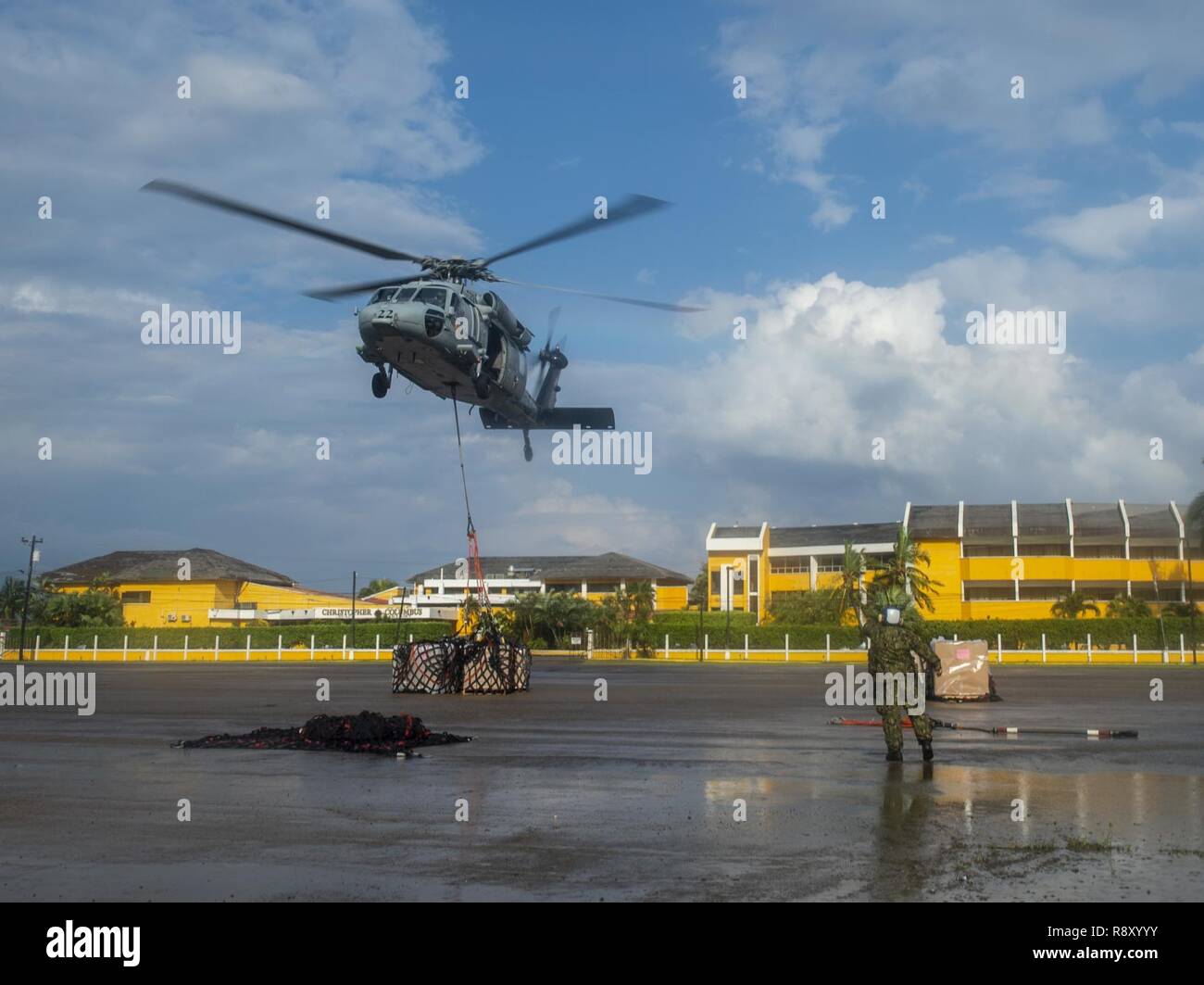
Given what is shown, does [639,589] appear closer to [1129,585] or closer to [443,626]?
[443,626]

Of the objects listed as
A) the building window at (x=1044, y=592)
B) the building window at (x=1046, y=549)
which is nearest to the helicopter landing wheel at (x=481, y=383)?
the building window at (x=1044, y=592)

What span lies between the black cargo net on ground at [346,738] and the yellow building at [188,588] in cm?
7475

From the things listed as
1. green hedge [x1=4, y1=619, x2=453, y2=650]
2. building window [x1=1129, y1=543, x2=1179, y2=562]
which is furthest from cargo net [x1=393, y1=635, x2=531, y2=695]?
building window [x1=1129, y1=543, x2=1179, y2=562]

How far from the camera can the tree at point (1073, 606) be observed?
2992 inches

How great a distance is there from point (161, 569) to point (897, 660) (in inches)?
3475

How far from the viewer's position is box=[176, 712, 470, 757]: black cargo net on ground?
1453cm

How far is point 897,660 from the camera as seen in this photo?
504 inches

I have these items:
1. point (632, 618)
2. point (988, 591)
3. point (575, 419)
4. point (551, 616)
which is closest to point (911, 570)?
point (988, 591)

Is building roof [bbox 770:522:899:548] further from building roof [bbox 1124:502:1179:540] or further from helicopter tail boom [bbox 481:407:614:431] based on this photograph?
helicopter tail boom [bbox 481:407:614:431]

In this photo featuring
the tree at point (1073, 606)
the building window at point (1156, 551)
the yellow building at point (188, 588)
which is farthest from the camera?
the yellow building at point (188, 588)

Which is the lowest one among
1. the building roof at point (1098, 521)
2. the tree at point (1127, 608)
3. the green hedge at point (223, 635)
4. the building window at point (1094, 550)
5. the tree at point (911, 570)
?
the green hedge at point (223, 635)

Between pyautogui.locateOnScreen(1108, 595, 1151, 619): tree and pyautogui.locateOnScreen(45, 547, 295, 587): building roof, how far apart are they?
6604 cm

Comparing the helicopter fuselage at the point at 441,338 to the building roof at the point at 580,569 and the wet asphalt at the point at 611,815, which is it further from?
the building roof at the point at 580,569

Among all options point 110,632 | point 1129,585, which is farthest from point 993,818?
point 1129,585
